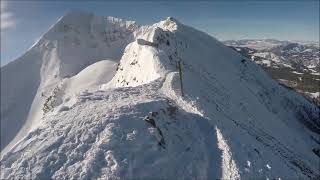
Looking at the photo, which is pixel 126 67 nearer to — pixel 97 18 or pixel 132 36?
pixel 132 36

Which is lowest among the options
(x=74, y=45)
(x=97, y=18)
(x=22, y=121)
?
(x=22, y=121)

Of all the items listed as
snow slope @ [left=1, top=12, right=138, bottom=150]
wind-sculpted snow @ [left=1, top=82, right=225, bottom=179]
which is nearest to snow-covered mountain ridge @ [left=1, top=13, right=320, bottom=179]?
wind-sculpted snow @ [left=1, top=82, right=225, bottom=179]

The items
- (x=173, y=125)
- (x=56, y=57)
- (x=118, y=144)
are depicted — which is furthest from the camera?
(x=56, y=57)

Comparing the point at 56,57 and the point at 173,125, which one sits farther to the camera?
the point at 56,57

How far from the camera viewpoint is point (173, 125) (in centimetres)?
2736

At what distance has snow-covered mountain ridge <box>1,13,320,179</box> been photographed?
22344 millimetres

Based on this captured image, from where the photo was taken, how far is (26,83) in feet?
267

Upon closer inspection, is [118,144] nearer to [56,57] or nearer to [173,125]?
[173,125]

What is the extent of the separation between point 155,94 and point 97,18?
62903 millimetres

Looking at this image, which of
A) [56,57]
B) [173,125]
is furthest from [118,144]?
[56,57]

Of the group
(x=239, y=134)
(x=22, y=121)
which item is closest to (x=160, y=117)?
(x=239, y=134)

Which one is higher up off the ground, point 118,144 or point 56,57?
point 118,144

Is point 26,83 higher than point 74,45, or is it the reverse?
point 74,45

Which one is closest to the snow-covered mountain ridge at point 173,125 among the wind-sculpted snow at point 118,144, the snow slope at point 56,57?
the wind-sculpted snow at point 118,144
